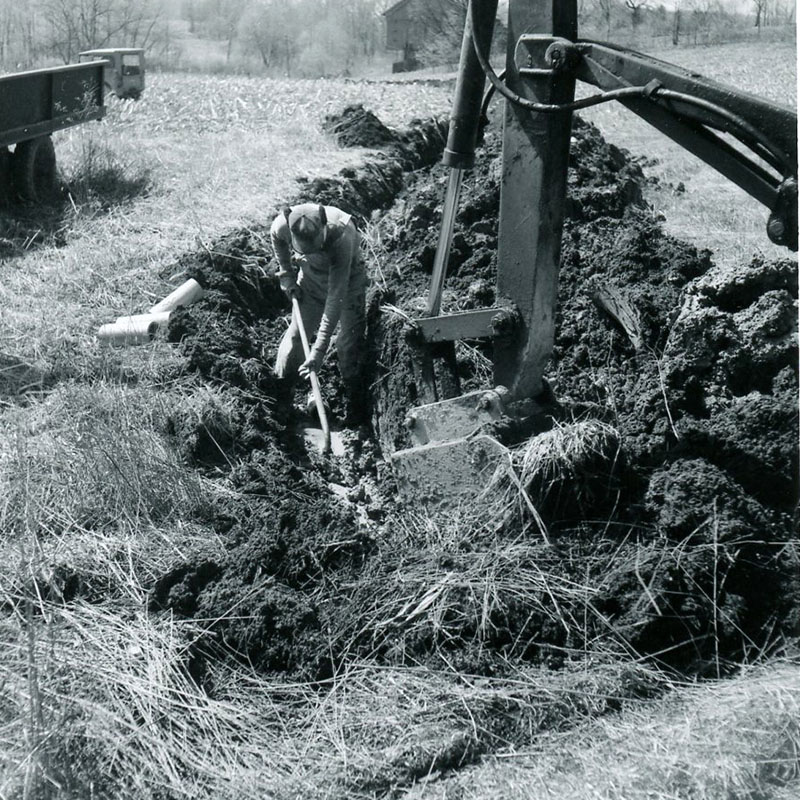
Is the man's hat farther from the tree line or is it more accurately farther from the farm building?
the farm building

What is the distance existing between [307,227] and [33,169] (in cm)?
563

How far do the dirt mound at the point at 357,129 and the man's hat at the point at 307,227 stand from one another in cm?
746

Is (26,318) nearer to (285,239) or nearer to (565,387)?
(285,239)

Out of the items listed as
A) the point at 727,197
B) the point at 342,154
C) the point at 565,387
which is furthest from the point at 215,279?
the point at 727,197

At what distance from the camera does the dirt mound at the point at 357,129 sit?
1474 cm

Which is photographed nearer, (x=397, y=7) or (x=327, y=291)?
(x=327, y=291)

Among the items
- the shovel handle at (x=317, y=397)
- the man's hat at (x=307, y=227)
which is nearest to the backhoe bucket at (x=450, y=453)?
the shovel handle at (x=317, y=397)

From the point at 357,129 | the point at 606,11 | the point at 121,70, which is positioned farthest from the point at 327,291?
the point at 606,11

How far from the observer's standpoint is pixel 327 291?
8102 millimetres

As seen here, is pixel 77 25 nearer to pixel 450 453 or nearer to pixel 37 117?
pixel 37 117

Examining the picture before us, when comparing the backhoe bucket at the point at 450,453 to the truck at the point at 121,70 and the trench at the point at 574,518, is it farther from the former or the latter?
the truck at the point at 121,70

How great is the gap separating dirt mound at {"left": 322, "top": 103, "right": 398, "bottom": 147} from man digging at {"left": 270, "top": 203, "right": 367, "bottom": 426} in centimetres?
669

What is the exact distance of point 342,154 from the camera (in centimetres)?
1398

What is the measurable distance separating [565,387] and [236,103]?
44.4 feet
